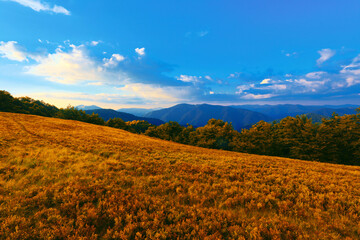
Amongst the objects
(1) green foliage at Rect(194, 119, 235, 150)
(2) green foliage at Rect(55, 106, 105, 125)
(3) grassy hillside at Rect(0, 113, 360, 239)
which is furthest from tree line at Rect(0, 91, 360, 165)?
(3) grassy hillside at Rect(0, 113, 360, 239)

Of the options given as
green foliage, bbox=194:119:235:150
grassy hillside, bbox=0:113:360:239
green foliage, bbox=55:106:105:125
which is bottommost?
green foliage, bbox=194:119:235:150

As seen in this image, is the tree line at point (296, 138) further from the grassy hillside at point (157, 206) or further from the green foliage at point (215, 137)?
the grassy hillside at point (157, 206)

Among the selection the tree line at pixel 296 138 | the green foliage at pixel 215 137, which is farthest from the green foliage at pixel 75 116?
the green foliage at pixel 215 137

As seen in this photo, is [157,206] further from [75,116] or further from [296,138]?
[75,116]

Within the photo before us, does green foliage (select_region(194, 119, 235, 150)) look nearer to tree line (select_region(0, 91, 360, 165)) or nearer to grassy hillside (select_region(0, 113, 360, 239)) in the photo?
tree line (select_region(0, 91, 360, 165))

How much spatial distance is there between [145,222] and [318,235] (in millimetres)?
5472

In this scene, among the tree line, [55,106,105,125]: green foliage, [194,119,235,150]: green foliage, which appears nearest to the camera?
the tree line

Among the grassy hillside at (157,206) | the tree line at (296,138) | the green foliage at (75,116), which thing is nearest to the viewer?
the grassy hillside at (157,206)

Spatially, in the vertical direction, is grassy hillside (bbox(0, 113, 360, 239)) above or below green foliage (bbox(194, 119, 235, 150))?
above

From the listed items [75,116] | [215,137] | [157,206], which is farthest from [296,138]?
[75,116]

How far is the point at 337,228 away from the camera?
15.0ft

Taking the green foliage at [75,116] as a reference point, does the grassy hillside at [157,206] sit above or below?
below

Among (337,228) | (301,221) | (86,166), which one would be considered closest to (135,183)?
(86,166)

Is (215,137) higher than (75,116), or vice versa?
(75,116)
